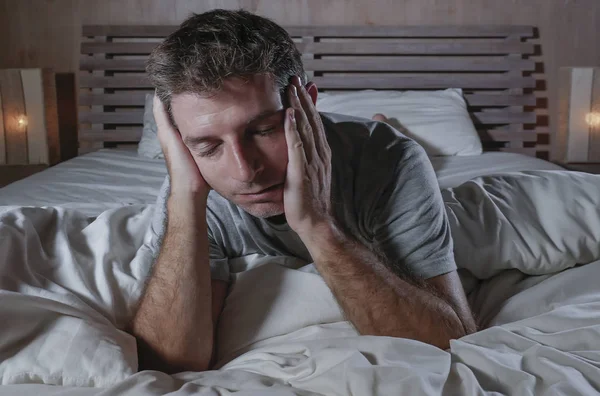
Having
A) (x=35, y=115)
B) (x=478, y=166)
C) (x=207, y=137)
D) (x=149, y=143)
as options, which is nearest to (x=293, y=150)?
(x=207, y=137)

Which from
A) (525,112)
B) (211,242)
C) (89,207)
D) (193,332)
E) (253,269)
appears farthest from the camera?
(525,112)

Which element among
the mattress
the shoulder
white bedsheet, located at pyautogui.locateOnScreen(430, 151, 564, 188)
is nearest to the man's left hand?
the shoulder

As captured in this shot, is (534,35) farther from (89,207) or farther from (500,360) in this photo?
(500,360)

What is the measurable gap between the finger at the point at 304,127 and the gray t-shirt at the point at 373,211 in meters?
0.13

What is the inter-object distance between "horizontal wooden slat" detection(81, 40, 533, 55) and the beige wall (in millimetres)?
175

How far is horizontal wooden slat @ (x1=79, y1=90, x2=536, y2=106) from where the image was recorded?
3316 mm

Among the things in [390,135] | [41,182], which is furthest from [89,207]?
[390,135]

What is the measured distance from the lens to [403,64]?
334cm

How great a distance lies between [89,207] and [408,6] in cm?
219

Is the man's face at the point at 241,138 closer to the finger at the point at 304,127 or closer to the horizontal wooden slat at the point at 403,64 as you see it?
the finger at the point at 304,127

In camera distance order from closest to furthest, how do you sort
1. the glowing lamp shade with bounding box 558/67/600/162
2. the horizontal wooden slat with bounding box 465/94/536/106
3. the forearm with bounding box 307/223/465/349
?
the forearm with bounding box 307/223/465/349 → the glowing lamp shade with bounding box 558/67/600/162 → the horizontal wooden slat with bounding box 465/94/536/106

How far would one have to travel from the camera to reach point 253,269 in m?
1.19

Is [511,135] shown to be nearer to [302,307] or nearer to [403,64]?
[403,64]

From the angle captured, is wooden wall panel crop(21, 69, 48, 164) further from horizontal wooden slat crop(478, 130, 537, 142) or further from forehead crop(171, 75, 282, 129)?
forehead crop(171, 75, 282, 129)
